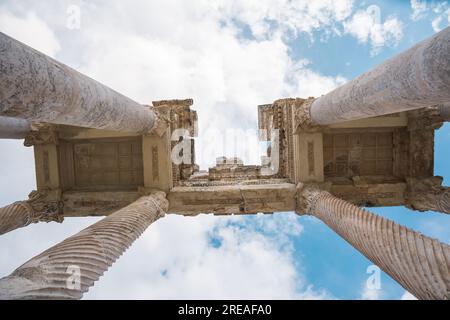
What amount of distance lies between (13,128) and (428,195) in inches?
562

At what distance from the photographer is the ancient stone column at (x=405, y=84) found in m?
3.69

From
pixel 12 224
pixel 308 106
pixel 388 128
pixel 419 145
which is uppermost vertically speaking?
Answer: pixel 308 106

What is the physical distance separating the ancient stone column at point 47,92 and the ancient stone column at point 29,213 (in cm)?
492

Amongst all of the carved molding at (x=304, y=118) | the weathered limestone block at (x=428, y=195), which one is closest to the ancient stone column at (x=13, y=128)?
the carved molding at (x=304, y=118)

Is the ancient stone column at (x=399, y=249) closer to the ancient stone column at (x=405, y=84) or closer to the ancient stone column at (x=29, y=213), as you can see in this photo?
the ancient stone column at (x=405, y=84)

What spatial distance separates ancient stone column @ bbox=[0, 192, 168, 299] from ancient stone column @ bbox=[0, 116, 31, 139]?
4.71 meters

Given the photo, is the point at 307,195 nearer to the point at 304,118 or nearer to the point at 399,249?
the point at 304,118

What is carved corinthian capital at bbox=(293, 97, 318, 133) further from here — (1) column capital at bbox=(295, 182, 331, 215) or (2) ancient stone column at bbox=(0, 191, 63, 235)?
(2) ancient stone column at bbox=(0, 191, 63, 235)

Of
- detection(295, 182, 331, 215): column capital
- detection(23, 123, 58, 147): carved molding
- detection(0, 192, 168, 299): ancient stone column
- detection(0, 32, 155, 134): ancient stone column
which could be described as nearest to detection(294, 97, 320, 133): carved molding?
detection(295, 182, 331, 215): column capital
